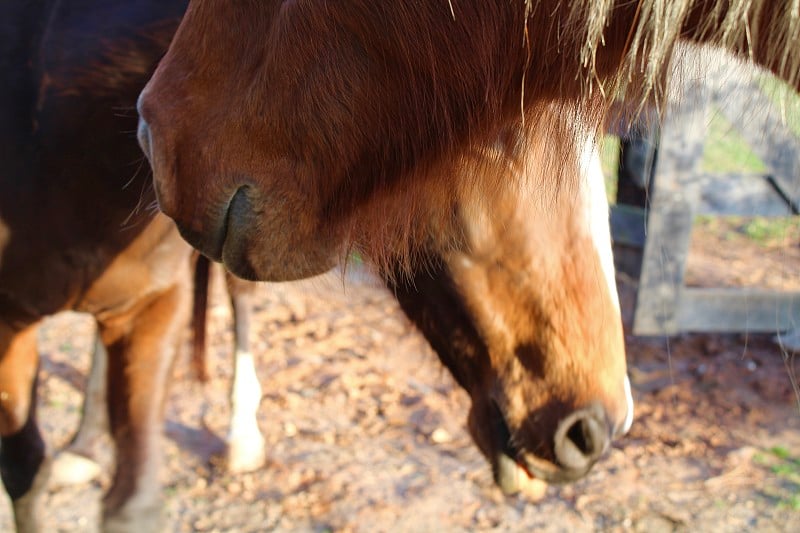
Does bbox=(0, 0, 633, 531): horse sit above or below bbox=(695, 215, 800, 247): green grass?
above

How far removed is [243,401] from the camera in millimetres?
3705

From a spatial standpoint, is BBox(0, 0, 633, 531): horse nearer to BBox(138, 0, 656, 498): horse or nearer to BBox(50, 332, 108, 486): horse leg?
BBox(138, 0, 656, 498): horse

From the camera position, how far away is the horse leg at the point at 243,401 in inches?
140

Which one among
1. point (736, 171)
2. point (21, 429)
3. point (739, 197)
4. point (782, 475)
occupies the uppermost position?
point (739, 197)

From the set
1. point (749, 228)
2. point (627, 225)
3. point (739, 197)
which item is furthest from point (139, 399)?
point (749, 228)

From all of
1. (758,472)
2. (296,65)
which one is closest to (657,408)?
(758,472)

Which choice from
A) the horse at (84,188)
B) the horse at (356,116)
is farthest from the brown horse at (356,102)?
the horse at (84,188)

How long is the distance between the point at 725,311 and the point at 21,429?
3.36 meters

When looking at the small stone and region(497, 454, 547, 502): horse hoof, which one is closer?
region(497, 454, 547, 502): horse hoof

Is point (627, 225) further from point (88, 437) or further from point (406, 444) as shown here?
point (88, 437)

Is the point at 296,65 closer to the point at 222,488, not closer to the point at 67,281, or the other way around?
the point at 67,281

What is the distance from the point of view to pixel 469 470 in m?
3.47

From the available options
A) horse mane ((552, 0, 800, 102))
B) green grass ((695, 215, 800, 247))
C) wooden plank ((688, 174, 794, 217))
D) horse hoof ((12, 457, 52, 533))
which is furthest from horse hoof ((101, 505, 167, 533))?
green grass ((695, 215, 800, 247))

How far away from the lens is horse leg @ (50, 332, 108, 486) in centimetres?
346
